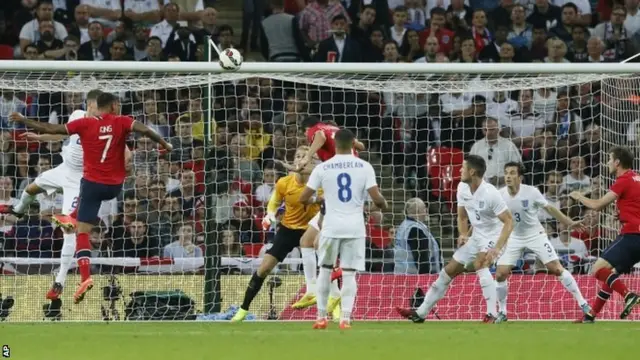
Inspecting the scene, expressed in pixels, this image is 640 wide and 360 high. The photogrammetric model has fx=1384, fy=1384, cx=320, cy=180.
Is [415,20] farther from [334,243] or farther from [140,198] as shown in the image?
[334,243]

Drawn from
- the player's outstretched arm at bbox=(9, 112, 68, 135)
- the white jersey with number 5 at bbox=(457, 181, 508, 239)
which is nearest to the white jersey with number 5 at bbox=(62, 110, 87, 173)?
the player's outstretched arm at bbox=(9, 112, 68, 135)

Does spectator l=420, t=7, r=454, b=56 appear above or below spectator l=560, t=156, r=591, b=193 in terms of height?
above

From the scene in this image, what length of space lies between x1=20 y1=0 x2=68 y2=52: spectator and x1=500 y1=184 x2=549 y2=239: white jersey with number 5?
8308mm

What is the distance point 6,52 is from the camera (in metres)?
21.9

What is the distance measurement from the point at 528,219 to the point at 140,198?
17.5ft

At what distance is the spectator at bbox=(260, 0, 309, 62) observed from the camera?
22172 millimetres

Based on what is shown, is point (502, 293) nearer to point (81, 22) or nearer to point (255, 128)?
point (255, 128)

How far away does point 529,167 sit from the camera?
64.2 feet

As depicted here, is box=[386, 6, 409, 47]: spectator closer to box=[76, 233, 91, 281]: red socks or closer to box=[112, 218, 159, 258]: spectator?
box=[112, 218, 159, 258]: spectator

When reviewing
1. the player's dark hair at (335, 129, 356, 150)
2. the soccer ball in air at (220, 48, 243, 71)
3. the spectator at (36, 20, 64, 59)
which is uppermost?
the spectator at (36, 20, 64, 59)

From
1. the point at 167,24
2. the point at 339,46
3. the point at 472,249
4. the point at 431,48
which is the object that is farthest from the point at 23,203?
the point at 431,48

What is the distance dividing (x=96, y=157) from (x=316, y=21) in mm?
7724

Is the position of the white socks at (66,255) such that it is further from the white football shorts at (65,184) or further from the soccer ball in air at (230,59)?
the soccer ball in air at (230,59)

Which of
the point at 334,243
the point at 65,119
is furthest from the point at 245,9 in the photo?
the point at 334,243
